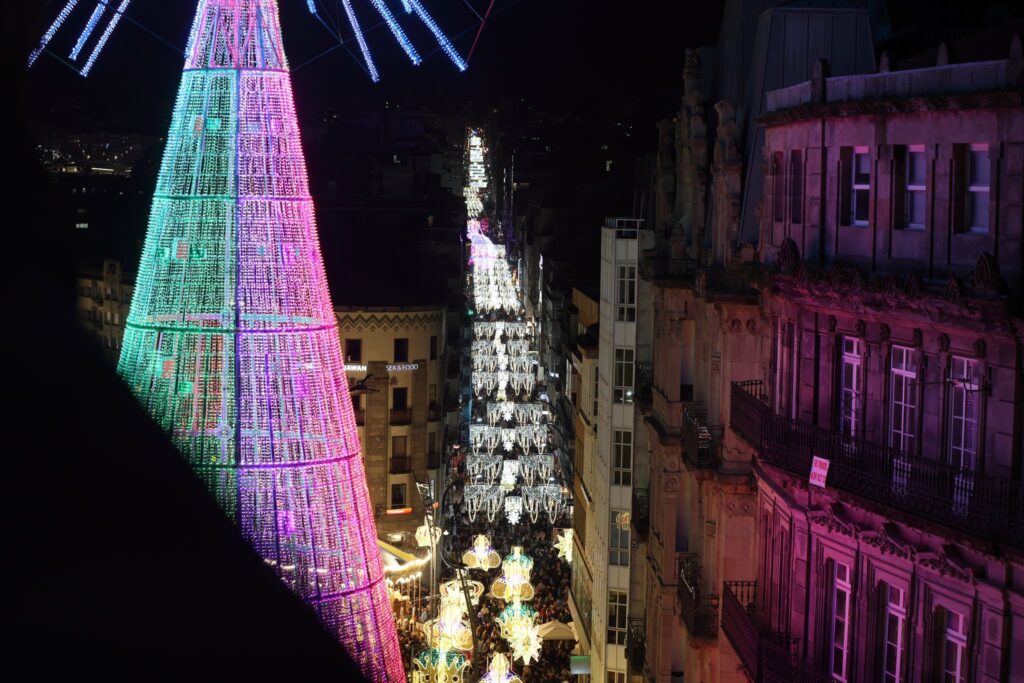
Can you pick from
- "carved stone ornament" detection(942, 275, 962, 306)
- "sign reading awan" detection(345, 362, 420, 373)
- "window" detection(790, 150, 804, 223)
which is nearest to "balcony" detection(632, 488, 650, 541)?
"window" detection(790, 150, 804, 223)

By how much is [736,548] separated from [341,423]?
6.78 m

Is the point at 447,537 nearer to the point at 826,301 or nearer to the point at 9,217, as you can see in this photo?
the point at 826,301

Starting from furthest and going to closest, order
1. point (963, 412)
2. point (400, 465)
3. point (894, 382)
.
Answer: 1. point (400, 465)
2. point (894, 382)
3. point (963, 412)

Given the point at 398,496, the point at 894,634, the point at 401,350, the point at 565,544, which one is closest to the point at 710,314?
the point at 894,634

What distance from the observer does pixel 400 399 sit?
57375 mm

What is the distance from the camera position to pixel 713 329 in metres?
24.7

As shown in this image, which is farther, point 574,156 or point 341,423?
point 574,156

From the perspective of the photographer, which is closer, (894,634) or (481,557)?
(894,634)

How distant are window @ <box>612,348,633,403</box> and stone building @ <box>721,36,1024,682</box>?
18.2 metres

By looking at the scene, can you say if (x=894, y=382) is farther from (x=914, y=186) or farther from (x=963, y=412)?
(x=914, y=186)

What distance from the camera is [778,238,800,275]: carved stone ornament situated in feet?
56.2

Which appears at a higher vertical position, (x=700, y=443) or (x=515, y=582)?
(x=700, y=443)

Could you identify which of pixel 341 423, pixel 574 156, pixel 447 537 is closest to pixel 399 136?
pixel 574 156

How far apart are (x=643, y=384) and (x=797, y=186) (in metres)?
16.4
